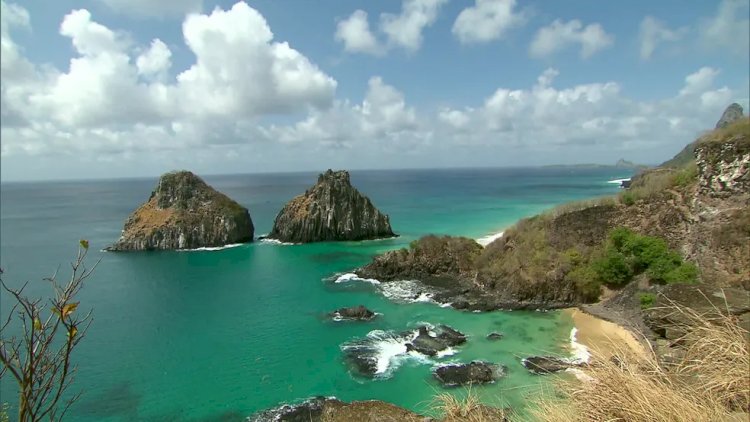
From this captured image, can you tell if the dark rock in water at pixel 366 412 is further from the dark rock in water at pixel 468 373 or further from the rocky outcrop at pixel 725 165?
the rocky outcrop at pixel 725 165

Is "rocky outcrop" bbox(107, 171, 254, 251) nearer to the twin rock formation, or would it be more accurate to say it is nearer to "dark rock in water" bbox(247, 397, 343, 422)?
the twin rock formation

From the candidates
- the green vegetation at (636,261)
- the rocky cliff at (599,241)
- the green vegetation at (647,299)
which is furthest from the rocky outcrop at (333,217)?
the green vegetation at (647,299)

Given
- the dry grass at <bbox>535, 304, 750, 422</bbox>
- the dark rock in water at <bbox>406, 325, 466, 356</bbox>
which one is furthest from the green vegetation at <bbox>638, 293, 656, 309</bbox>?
the dry grass at <bbox>535, 304, 750, 422</bbox>

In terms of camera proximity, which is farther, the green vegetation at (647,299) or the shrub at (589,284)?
the shrub at (589,284)

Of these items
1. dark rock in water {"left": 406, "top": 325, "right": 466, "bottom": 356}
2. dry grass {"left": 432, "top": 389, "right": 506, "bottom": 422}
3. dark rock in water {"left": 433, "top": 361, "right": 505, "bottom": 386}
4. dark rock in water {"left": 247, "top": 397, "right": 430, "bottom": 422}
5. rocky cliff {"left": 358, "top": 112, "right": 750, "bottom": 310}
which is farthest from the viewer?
rocky cliff {"left": 358, "top": 112, "right": 750, "bottom": 310}

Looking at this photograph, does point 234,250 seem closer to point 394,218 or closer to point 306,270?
point 306,270

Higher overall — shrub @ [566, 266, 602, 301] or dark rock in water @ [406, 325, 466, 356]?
shrub @ [566, 266, 602, 301]
